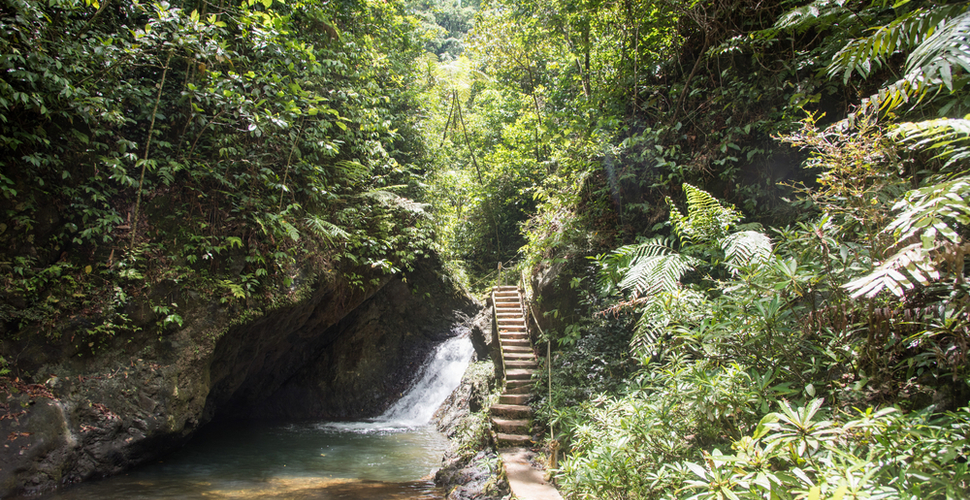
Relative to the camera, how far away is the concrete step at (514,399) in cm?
714

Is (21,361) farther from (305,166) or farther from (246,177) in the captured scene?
(305,166)

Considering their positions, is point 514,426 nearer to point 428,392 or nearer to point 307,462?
point 307,462

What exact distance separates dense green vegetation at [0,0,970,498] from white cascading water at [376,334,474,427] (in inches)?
150

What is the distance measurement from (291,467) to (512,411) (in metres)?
3.91

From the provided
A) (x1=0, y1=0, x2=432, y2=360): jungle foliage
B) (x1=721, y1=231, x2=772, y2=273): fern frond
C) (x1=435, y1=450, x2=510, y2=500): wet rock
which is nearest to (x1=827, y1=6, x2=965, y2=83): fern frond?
(x1=721, y1=231, x2=772, y2=273): fern frond

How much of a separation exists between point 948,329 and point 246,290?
7857mm

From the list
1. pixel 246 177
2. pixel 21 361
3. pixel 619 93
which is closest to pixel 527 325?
pixel 619 93

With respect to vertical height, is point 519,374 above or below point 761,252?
below

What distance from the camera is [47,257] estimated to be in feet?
19.0

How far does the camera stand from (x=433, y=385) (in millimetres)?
12117

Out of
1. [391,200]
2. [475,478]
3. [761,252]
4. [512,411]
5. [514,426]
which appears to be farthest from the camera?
[391,200]

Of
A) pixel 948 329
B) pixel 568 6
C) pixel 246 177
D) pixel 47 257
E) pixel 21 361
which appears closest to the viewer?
pixel 948 329

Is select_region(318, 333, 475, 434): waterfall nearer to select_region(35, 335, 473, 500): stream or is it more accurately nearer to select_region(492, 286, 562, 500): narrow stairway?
select_region(35, 335, 473, 500): stream

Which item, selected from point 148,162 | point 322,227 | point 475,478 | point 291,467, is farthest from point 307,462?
point 148,162
